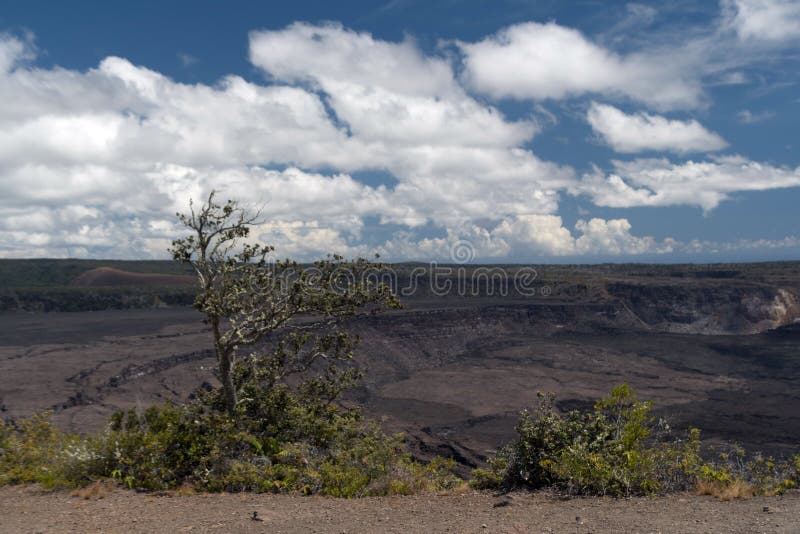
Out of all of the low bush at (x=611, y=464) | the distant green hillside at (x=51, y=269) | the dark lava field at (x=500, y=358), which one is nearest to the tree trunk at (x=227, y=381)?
the low bush at (x=611, y=464)

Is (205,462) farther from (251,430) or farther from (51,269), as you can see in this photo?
(51,269)

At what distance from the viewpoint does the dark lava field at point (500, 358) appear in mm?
26781

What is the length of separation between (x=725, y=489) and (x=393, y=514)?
13.9 feet

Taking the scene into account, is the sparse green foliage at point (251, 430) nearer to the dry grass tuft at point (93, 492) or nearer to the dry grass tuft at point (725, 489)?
the dry grass tuft at point (93, 492)

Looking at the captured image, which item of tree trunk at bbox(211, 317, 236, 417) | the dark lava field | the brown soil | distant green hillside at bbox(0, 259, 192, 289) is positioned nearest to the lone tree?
tree trunk at bbox(211, 317, 236, 417)

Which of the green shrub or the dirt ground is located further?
the green shrub

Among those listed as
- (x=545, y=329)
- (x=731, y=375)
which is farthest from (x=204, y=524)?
(x=545, y=329)

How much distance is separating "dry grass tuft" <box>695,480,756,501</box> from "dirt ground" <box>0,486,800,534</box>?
14 centimetres

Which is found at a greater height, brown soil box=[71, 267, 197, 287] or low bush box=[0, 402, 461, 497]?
brown soil box=[71, 267, 197, 287]

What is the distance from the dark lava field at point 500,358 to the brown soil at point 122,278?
21851 mm

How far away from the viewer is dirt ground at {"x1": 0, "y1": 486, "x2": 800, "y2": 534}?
6043mm

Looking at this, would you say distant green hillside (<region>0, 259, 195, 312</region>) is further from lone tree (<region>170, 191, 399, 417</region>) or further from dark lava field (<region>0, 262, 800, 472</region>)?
lone tree (<region>170, 191, 399, 417</region>)

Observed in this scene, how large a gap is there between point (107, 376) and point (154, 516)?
27755mm

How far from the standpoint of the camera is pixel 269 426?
984cm
